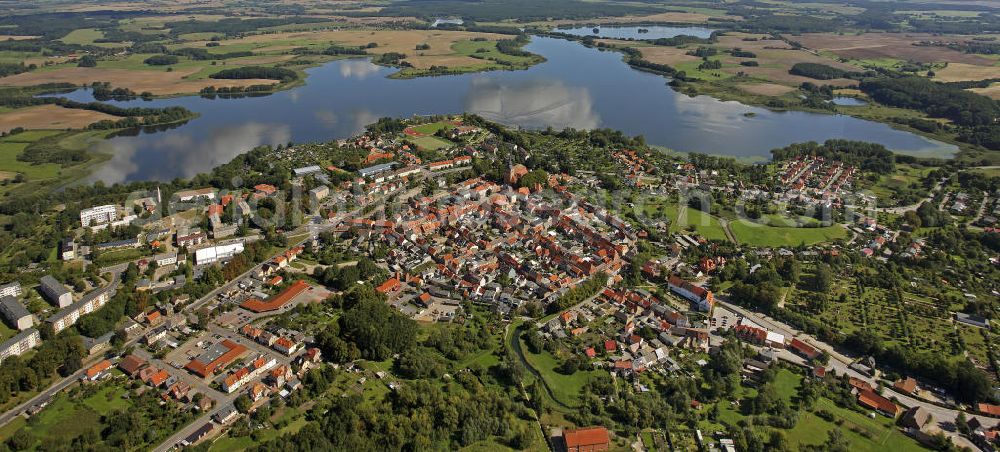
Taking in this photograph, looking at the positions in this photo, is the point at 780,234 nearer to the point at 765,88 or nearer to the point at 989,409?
the point at 989,409

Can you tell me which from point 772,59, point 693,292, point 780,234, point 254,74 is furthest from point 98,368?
point 772,59

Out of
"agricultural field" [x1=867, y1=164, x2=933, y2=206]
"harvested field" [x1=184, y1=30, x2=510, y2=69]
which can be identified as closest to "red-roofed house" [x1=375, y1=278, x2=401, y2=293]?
"agricultural field" [x1=867, y1=164, x2=933, y2=206]

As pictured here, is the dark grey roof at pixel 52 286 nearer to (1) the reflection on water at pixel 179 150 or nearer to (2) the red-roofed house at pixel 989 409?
(1) the reflection on water at pixel 179 150

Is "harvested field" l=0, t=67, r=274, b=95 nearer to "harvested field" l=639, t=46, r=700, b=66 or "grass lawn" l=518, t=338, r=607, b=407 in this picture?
"harvested field" l=639, t=46, r=700, b=66

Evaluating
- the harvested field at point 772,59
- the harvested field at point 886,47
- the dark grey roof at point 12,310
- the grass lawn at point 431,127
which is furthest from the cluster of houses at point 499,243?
the harvested field at point 886,47

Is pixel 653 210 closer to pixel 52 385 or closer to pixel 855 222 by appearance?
pixel 855 222

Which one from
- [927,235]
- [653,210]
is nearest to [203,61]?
[653,210]
